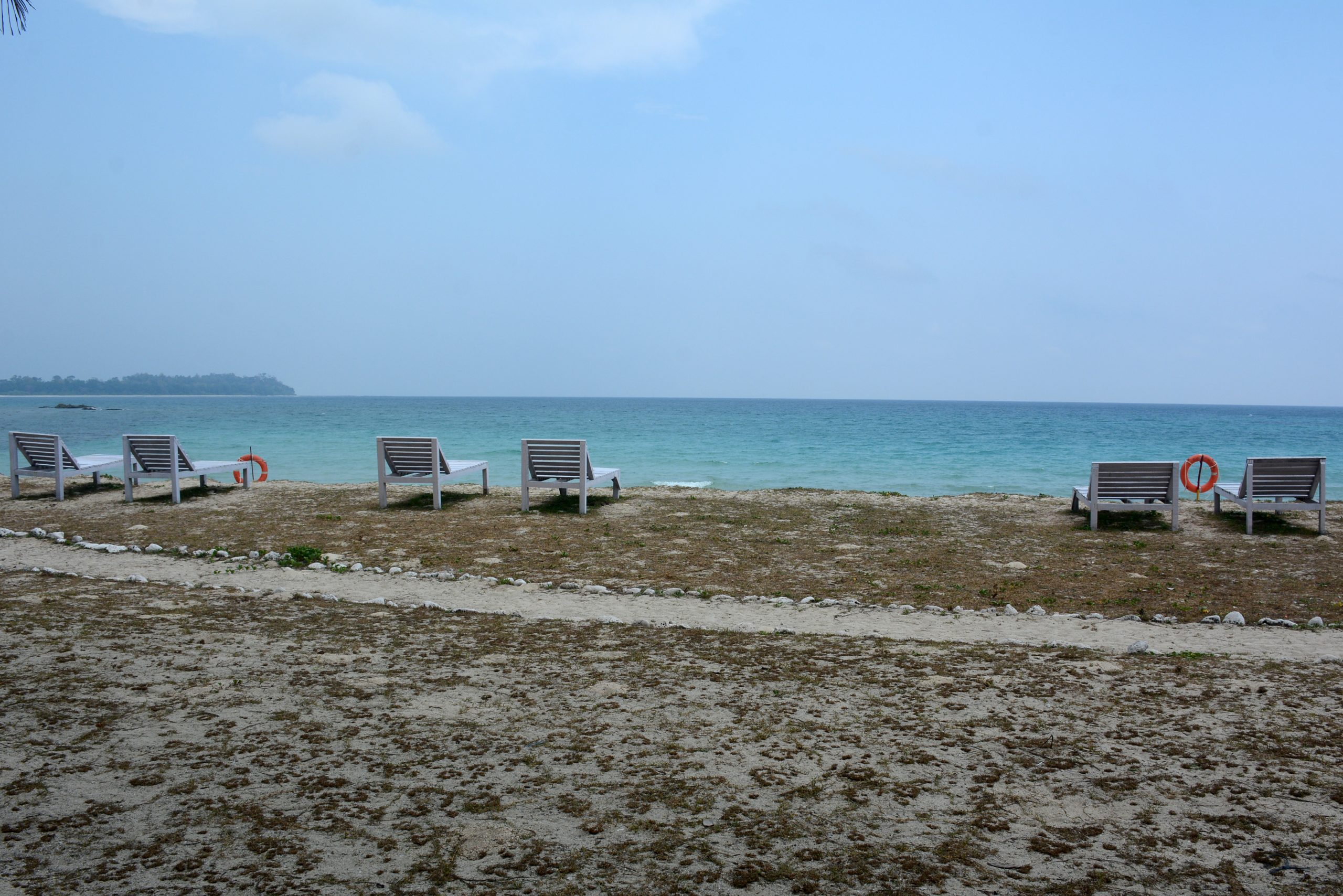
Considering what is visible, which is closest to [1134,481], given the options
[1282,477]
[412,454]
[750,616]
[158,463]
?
[1282,477]

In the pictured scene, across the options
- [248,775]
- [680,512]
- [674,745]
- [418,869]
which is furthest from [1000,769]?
[680,512]

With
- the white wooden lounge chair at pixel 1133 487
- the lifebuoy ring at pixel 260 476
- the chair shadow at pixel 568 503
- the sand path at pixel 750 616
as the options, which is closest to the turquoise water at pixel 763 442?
the lifebuoy ring at pixel 260 476

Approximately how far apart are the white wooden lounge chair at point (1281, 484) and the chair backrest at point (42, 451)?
Result: 1796 cm

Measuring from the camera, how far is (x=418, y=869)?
2922mm

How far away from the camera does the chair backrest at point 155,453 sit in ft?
45.9

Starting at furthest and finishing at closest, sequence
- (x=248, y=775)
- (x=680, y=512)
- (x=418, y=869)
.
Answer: (x=680, y=512), (x=248, y=775), (x=418, y=869)

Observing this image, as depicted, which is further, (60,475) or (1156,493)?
(60,475)

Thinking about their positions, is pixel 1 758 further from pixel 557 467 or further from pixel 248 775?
pixel 557 467

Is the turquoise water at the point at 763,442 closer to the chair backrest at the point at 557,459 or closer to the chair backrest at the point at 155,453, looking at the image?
the chair backrest at the point at 155,453

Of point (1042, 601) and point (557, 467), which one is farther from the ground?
point (557, 467)

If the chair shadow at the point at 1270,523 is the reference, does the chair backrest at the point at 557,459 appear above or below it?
above

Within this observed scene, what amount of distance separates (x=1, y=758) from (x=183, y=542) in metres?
7.00

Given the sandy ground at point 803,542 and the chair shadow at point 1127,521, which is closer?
the sandy ground at point 803,542

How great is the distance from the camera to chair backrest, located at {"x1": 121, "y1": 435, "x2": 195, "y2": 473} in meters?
14.0
